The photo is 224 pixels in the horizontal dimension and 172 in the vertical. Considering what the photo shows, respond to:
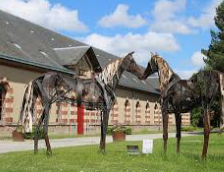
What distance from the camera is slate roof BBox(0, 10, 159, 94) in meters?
26.5

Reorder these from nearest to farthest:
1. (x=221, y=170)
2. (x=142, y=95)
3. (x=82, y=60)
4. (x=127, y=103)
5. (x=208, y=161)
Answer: (x=221, y=170), (x=208, y=161), (x=82, y=60), (x=127, y=103), (x=142, y=95)

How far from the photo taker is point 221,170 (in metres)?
9.46

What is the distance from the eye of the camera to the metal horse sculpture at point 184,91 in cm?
1173

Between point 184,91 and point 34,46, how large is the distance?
20.7m

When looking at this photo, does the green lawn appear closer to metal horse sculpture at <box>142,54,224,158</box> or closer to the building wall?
metal horse sculpture at <box>142,54,224,158</box>

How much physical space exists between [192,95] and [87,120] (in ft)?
76.0

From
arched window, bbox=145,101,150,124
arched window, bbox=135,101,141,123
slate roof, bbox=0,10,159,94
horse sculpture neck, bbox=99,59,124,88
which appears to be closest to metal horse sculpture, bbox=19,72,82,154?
horse sculpture neck, bbox=99,59,124,88

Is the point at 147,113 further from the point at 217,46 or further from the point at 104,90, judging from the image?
the point at 104,90

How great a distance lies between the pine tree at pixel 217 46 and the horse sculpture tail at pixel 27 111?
26.1 meters

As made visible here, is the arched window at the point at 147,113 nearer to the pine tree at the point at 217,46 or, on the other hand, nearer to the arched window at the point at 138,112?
the arched window at the point at 138,112

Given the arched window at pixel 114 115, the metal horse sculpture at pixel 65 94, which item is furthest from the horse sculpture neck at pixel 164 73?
the arched window at pixel 114 115

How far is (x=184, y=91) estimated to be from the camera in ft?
40.1

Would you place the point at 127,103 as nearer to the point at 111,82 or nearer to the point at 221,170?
the point at 111,82

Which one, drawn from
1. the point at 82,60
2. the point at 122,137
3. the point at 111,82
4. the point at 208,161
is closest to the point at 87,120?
the point at 82,60
